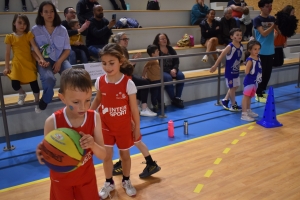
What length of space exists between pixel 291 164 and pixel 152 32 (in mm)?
4959

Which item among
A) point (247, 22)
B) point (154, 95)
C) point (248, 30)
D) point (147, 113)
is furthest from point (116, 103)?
point (248, 30)

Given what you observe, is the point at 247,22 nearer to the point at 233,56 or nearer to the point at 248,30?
the point at 248,30

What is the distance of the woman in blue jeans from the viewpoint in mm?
4008

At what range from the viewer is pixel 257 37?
6.18 meters

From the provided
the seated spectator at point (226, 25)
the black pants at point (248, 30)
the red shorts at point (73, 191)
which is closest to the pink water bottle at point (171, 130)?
the red shorts at point (73, 191)

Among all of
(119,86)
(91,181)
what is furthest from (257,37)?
(91,181)

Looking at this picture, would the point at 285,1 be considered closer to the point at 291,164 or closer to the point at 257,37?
the point at 257,37

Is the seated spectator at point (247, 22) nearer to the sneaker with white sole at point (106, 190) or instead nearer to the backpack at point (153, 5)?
the backpack at point (153, 5)

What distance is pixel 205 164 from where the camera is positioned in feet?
11.8

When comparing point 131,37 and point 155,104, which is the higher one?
point 131,37

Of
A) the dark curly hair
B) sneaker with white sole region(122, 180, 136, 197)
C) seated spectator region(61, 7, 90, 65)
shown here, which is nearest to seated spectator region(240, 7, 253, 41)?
the dark curly hair

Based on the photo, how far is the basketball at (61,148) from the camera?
176 centimetres

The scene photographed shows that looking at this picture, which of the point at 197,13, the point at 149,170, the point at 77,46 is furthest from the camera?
the point at 197,13

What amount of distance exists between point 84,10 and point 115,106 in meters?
4.29
